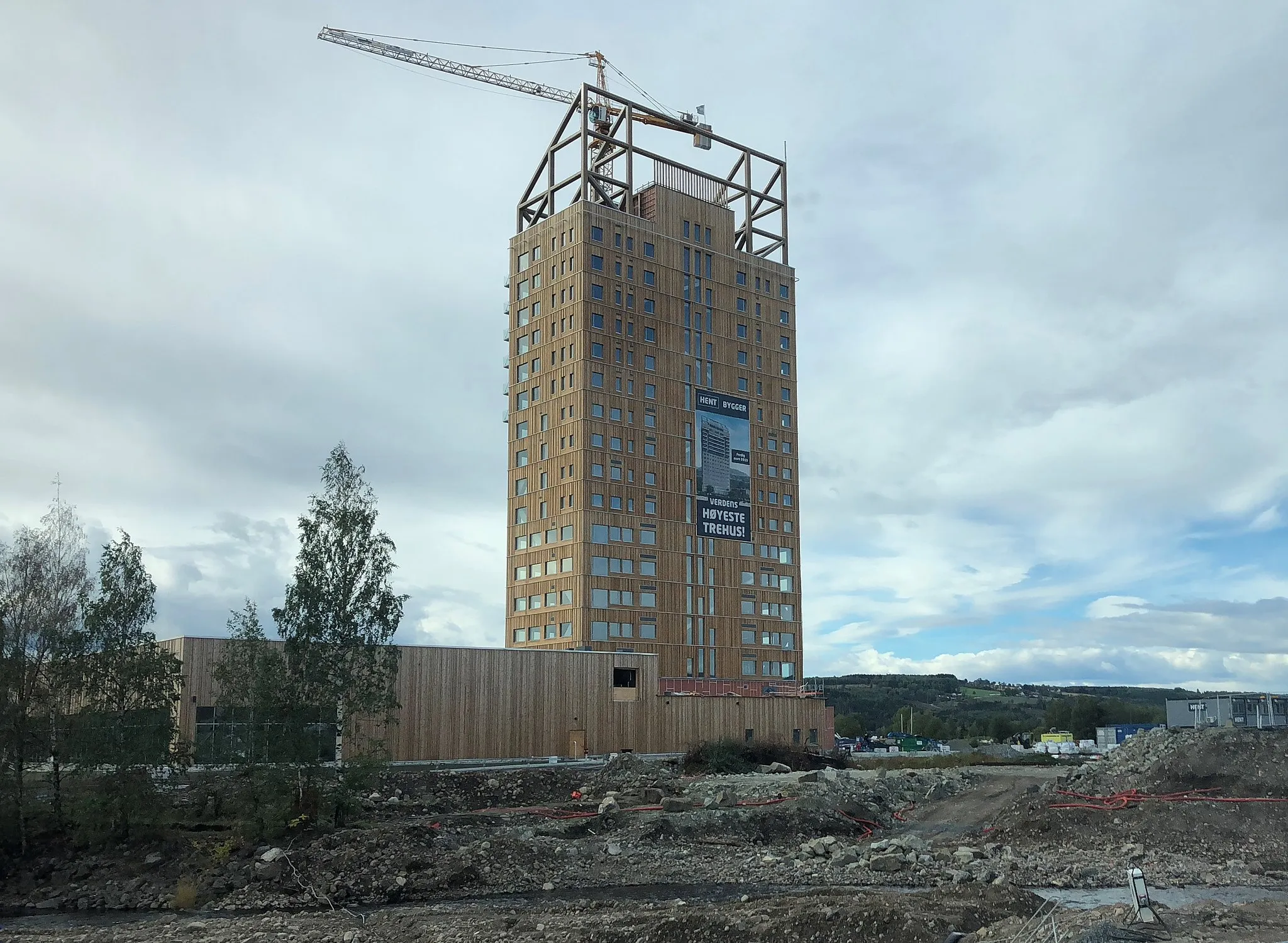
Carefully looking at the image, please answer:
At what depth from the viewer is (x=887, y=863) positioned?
36.8 meters

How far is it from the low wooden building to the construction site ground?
848cm

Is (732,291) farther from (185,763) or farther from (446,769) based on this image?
(185,763)

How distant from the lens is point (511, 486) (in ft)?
306

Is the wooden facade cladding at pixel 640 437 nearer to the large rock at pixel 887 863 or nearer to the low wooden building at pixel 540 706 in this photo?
the low wooden building at pixel 540 706

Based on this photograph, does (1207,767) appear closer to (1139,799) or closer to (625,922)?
(1139,799)

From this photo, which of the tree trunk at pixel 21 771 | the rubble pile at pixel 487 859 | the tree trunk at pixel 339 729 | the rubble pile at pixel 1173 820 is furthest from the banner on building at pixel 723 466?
the tree trunk at pixel 21 771

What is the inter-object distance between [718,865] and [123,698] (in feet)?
72.0

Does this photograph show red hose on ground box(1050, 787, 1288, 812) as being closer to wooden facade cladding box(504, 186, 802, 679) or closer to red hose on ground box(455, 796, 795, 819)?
red hose on ground box(455, 796, 795, 819)

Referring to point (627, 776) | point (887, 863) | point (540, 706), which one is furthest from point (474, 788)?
point (887, 863)

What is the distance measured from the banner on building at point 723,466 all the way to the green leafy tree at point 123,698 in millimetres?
55089

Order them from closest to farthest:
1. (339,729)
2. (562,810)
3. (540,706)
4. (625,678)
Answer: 1. (339,729)
2. (562,810)
3. (540,706)
4. (625,678)

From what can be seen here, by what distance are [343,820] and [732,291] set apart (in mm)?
66847

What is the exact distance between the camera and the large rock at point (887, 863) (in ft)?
121

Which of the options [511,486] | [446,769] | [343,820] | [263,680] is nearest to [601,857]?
[343,820]
